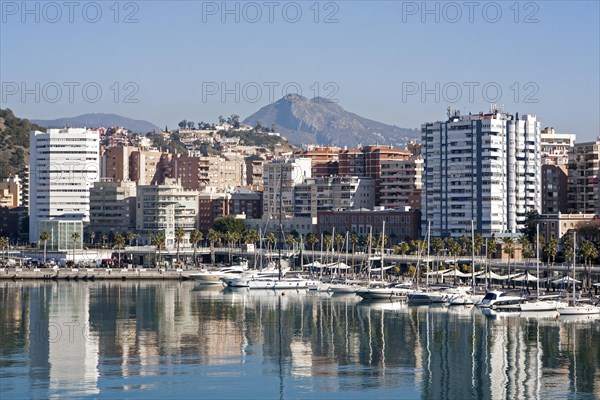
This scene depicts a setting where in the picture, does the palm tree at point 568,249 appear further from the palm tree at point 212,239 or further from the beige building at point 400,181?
the beige building at point 400,181

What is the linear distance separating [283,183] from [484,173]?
35928 millimetres

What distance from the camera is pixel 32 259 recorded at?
413 ft

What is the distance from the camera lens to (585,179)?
5074 inches

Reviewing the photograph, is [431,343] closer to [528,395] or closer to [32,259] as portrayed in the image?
[528,395]

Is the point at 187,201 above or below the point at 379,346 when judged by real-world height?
above

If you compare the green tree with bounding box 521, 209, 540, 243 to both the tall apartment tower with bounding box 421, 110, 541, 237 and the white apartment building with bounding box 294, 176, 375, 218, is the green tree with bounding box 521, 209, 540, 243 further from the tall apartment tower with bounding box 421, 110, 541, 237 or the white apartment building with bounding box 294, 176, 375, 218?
the white apartment building with bounding box 294, 176, 375, 218

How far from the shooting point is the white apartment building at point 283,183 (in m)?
146

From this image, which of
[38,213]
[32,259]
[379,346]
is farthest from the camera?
[38,213]

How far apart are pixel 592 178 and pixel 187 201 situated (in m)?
48.5

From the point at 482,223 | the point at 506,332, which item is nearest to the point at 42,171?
the point at 482,223

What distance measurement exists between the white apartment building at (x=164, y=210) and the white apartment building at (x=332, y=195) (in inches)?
542

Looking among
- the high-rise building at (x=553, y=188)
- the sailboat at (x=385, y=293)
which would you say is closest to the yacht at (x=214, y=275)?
the sailboat at (x=385, y=293)

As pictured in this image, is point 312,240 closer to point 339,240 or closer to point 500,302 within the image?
point 339,240

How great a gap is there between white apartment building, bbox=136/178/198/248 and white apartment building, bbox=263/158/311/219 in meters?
9.38
